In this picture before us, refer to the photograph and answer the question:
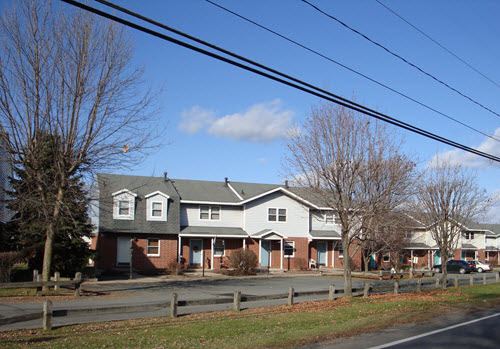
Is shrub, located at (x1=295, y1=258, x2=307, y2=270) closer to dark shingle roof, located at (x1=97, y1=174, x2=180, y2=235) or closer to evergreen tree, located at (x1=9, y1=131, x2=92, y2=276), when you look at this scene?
dark shingle roof, located at (x1=97, y1=174, x2=180, y2=235)

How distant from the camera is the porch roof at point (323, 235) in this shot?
4050cm

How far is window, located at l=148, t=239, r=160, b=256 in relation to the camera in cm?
3559

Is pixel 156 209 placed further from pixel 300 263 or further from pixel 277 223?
pixel 300 263

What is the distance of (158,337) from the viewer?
1098 cm

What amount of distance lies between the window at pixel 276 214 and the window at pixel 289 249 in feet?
6.67

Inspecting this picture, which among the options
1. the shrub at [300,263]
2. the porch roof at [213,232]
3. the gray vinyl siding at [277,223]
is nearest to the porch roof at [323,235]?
the gray vinyl siding at [277,223]

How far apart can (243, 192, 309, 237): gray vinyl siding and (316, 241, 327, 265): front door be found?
7.87ft

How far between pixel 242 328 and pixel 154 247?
966 inches

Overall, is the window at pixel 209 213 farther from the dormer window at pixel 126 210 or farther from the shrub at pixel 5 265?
the shrub at pixel 5 265

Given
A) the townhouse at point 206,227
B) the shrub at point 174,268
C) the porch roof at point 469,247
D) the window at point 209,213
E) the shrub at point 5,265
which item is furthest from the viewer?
the porch roof at point 469,247

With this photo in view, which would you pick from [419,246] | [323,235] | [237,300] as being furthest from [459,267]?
[237,300]

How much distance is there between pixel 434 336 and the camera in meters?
11.6

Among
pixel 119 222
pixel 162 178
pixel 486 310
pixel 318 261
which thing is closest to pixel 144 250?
pixel 119 222

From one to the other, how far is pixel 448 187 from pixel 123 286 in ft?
60.6
